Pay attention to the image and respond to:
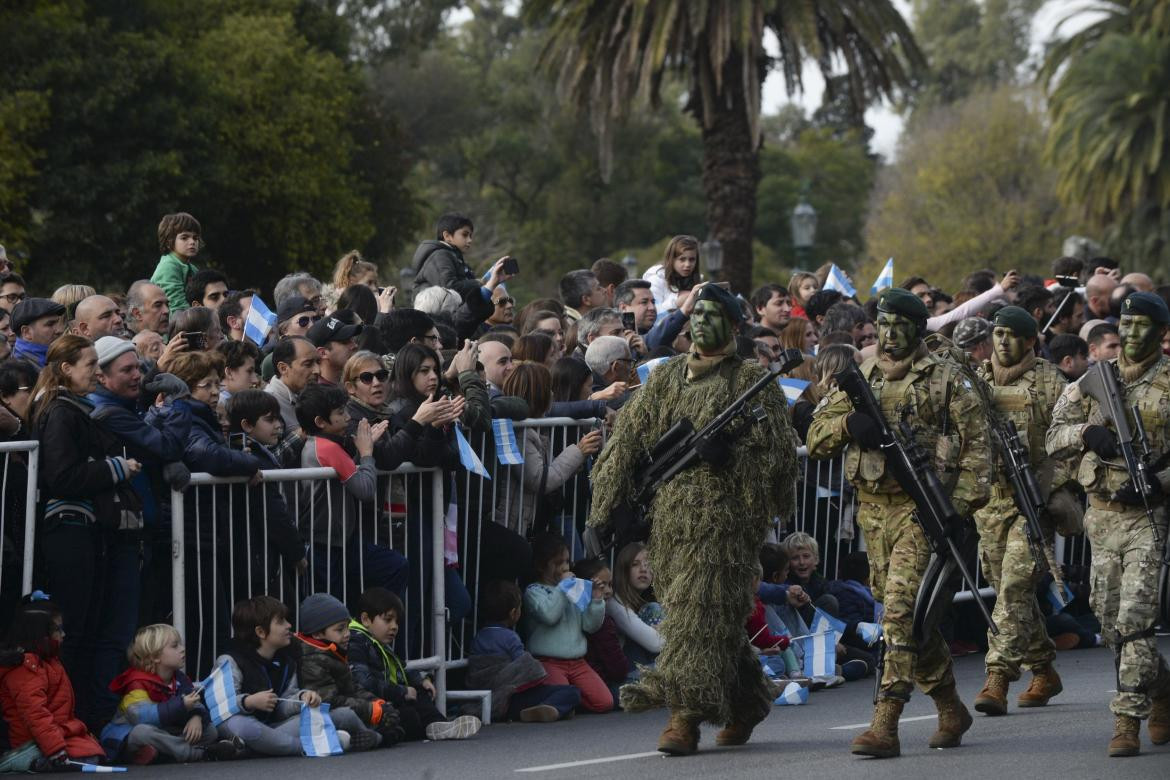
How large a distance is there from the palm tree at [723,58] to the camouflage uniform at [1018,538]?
15486mm

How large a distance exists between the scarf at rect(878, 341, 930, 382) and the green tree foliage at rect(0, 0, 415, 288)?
27.1 m

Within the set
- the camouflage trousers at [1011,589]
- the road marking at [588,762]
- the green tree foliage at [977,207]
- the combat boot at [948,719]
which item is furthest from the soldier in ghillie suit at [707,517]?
the green tree foliage at [977,207]

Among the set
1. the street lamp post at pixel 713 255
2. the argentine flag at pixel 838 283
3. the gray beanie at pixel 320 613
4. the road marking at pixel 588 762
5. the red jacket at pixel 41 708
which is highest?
the street lamp post at pixel 713 255

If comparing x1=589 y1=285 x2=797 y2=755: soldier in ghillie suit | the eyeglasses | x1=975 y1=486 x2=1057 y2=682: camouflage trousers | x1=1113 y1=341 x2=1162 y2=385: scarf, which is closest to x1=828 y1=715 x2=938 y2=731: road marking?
x1=975 y1=486 x2=1057 y2=682: camouflage trousers

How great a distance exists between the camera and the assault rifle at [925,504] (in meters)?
9.07

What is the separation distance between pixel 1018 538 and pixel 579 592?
Answer: 239cm

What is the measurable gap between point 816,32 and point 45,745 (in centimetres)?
1957

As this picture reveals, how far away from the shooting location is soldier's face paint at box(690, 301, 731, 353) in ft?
30.9

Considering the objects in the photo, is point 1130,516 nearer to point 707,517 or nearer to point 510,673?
point 707,517

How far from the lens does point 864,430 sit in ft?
30.0

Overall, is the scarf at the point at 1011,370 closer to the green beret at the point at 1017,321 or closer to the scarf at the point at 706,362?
the green beret at the point at 1017,321

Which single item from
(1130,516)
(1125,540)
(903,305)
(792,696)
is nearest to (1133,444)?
(1130,516)

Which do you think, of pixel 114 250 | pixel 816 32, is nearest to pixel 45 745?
pixel 816 32

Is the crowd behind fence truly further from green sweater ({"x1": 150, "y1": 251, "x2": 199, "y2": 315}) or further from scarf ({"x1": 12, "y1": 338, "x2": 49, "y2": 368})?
green sweater ({"x1": 150, "y1": 251, "x2": 199, "y2": 315})
